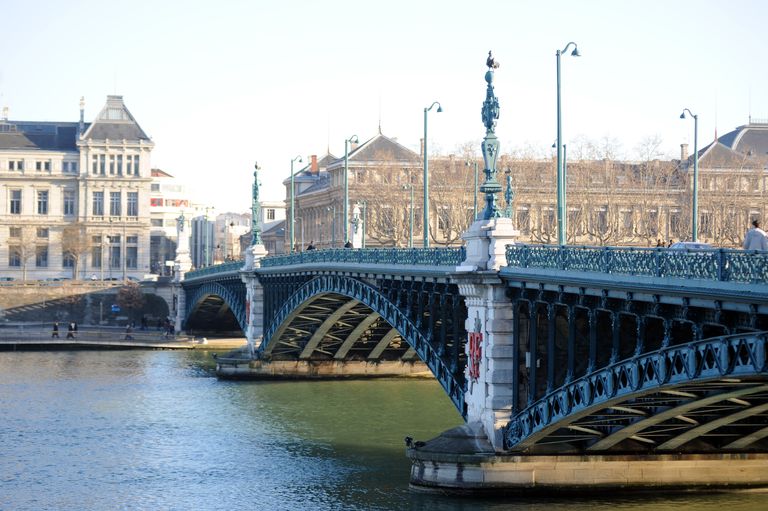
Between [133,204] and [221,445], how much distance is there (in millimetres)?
99482

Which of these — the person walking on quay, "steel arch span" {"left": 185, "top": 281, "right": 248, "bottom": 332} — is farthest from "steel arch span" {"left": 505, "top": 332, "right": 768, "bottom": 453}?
"steel arch span" {"left": 185, "top": 281, "right": 248, "bottom": 332}

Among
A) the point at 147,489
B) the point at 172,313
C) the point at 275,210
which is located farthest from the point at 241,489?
the point at 275,210

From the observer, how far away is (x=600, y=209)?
88500 millimetres

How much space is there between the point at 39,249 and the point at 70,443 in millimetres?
97846

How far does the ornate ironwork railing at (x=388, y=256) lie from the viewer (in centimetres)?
3900

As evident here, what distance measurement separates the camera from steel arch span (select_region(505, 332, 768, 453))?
23047 mm

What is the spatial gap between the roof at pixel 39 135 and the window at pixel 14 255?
1024cm

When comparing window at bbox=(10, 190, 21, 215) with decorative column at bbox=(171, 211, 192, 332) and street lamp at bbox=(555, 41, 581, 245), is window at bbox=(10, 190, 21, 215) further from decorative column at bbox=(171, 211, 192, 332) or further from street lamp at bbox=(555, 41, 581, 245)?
street lamp at bbox=(555, 41, 581, 245)

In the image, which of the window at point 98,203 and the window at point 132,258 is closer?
the window at point 98,203

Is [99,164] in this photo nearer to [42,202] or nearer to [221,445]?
[42,202]

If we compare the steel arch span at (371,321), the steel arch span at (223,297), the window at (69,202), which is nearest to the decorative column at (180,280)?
the steel arch span at (223,297)

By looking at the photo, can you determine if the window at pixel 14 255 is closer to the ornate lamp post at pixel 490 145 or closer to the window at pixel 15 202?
the window at pixel 15 202

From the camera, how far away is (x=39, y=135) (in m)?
142

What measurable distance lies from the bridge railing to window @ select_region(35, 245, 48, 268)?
4507 inches
